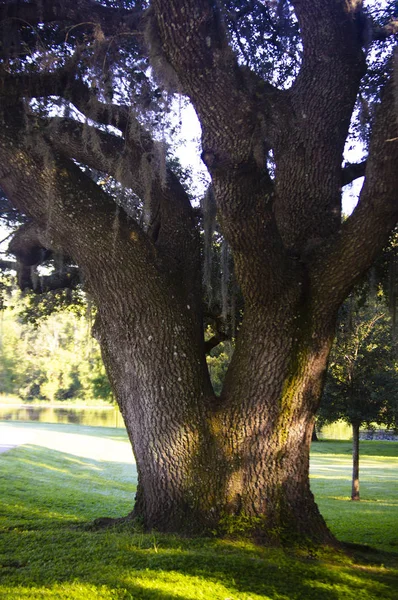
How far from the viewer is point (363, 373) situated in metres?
13.2

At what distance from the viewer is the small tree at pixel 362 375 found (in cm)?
1303

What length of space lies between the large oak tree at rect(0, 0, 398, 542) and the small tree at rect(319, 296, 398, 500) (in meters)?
8.32

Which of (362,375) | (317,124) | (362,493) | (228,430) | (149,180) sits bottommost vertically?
(362,493)

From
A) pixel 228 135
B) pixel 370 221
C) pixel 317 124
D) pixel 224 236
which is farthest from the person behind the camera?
pixel 317 124

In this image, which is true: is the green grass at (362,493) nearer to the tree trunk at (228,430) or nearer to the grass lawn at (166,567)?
the grass lawn at (166,567)

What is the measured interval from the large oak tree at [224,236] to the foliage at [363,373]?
328 inches

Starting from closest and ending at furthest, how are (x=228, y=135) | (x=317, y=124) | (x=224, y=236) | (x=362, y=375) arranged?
(x=228, y=135), (x=224, y=236), (x=317, y=124), (x=362, y=375)

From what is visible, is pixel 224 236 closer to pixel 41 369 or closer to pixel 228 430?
pixel 228 430

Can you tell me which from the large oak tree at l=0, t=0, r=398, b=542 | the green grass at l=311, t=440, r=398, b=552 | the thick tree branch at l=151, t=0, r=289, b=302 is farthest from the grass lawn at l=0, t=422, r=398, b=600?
the thick tree branch at l=151, t=0, r=289, b=302

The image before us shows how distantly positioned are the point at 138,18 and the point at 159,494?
4.84 m

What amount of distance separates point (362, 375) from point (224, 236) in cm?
952

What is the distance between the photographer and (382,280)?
7141 millimetres

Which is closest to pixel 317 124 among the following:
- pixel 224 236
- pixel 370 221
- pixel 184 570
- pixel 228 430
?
pixel 370 221

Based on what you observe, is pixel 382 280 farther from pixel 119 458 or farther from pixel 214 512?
pixel 119 458
